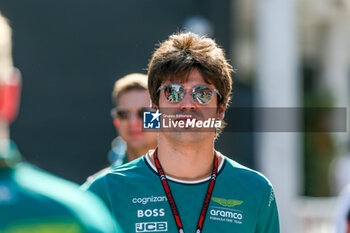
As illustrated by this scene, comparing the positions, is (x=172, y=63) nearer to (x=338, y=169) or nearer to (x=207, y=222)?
(x=207, y=222)

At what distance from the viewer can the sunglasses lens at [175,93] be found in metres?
3.29

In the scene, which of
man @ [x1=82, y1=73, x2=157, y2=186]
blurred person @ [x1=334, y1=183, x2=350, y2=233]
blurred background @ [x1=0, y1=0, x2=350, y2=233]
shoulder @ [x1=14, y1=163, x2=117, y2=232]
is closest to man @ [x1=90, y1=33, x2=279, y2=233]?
man @ [x1=82, y1=73, x2=157, y2=186]

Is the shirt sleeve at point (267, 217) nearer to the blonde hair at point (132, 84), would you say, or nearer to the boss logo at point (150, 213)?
the boss logo at point (150, 213)

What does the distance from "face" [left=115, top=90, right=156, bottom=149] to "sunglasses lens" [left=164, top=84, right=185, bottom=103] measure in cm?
126

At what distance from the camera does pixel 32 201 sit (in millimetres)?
1514

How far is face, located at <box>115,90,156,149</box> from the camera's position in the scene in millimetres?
4547

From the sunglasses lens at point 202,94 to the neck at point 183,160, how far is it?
23 centimetres

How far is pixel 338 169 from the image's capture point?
9320 mm

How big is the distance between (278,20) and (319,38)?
6.20 m

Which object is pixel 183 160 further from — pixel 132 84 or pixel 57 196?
pixel 57 196

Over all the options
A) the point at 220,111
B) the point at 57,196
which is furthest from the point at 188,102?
the point at 57,196

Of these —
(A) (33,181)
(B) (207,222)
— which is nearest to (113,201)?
(B) (207,222)

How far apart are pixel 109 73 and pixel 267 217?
6.75 meters

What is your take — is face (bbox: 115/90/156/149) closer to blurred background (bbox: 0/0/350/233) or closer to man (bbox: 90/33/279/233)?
man (bbox: 90/33/279/233)
